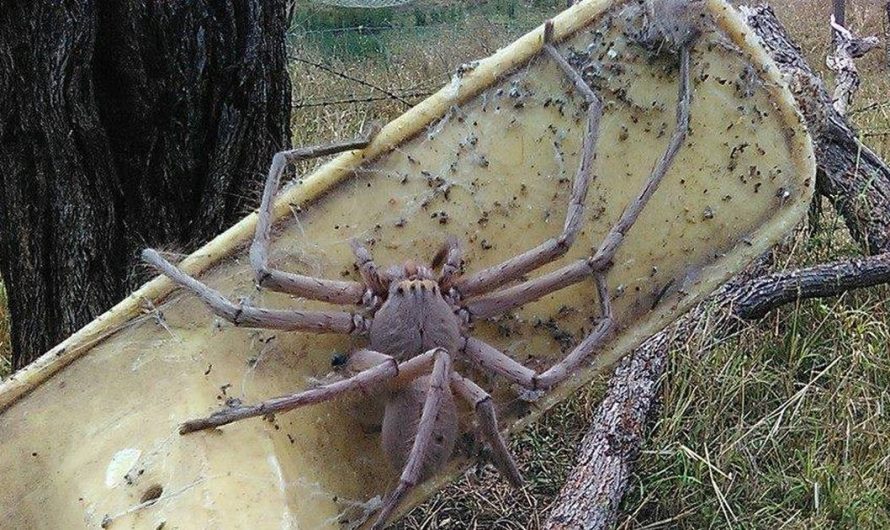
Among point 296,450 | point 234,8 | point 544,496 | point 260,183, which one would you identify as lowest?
point 544,496

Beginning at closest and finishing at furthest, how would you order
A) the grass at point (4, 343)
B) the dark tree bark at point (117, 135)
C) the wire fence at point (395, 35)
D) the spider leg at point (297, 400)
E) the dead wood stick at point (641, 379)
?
the spider leg at point (297, 400), the dark tree bark at point (117, 135), the dead wood stick at point (641, 379), the grass at point (4, 343), the wire fence at point (395, 35)

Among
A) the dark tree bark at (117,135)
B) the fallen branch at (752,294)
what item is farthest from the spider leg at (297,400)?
the fallen branch at (752,294)

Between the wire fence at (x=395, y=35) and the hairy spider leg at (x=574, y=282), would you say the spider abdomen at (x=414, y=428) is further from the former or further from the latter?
the wire fence at (x=395, y=35)

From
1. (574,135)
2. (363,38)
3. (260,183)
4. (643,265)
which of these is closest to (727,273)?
(643,265)

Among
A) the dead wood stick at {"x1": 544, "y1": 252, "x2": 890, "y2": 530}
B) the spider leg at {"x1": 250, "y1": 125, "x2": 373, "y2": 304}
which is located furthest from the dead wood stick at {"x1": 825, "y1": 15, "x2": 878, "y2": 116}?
the spider leg at {"x1": 250, "y1": 125, "x2": 373, "y2": 304}

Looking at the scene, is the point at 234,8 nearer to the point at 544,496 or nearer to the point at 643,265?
the point at 643,265

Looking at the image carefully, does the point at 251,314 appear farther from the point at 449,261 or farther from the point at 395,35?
the point at 395,35
